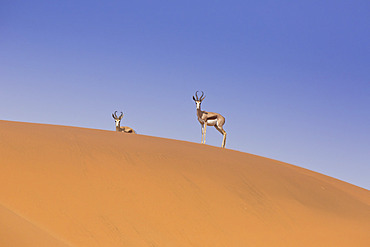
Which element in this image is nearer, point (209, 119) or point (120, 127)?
point (209, 119)

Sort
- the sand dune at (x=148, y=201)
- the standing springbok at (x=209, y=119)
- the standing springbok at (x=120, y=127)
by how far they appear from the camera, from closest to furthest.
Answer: the sand dune at (x=148, y=201), the standing springbok at (x=209, y=119), the standing springbok at (x=120, y=127)

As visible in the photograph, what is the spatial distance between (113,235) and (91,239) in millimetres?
523

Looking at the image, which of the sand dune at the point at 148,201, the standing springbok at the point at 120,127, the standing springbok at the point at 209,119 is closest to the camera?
the sand dune at the point at 148,201

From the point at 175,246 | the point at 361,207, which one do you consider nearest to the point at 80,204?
the point at 175,246

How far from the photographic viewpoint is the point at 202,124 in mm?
24016

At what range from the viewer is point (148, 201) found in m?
10.0

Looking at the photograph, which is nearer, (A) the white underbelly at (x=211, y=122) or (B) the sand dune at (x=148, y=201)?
(B) the sand dune at (x=148, y=201)

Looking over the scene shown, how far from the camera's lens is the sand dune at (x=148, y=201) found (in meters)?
8.12

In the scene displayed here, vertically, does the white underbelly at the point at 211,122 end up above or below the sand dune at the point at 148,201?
above

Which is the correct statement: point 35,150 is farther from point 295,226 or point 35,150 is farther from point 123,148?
point 295,226

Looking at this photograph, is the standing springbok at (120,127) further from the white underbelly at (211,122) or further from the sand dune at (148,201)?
the sand dune at (148,201)

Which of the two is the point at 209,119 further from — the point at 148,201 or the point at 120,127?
the point at 148,201

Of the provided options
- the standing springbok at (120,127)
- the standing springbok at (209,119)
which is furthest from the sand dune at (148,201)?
the standing springbok at (120,127)

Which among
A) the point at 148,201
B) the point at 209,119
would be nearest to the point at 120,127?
the point at 209,119
